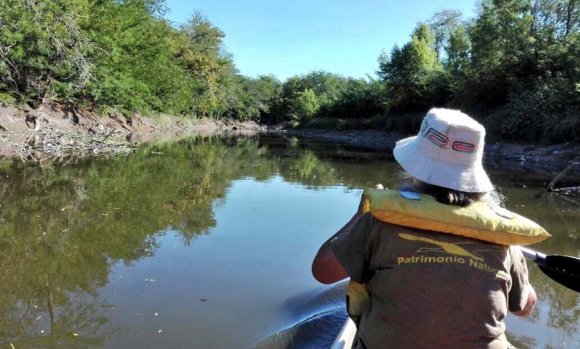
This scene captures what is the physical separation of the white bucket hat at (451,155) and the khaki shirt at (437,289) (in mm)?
193

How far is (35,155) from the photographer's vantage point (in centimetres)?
1476

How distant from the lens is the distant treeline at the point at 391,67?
19.1m

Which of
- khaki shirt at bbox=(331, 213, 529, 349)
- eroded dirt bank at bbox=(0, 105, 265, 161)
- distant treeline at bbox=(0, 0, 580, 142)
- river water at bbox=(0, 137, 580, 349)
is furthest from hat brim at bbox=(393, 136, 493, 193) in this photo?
distant treeline at bbox=(0, 0, 580, 142)

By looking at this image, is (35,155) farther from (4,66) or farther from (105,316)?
(105,316)

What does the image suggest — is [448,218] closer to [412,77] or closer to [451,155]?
[451,155]

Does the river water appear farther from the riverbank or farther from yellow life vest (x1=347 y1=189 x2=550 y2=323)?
the riverbank

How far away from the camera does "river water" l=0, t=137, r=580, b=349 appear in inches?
150

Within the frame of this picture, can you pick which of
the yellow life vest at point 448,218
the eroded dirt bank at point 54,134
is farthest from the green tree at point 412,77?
→ the yellow life vest at point 448,218

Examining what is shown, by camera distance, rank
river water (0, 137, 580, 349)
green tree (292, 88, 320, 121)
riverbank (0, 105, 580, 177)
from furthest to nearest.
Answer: green tree (292, 88, 320, 121), riverbank (0, 105, 580, 177), river water (0, 137, 580, 349)

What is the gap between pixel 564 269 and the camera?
2.38 meters

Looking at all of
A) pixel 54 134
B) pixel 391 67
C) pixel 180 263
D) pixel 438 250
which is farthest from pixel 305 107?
pixel 438 250

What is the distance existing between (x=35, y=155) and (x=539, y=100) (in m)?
18.9

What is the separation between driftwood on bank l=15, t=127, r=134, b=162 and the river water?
4.53 m

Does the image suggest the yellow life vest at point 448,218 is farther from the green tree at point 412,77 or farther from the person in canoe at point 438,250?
the green tree at point 412,77
